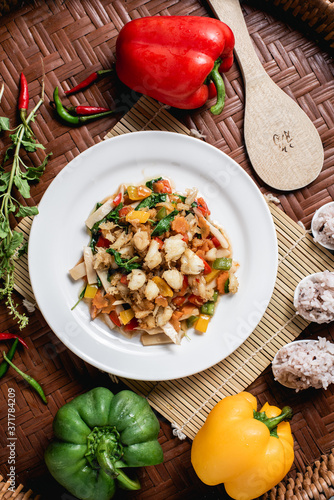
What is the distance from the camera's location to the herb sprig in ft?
9.52

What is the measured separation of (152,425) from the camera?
9.27ft

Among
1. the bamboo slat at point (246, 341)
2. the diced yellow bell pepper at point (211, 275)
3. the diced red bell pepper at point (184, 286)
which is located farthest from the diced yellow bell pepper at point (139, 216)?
the bamboo slat at point (246, 341)

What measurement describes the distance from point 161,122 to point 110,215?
802mm

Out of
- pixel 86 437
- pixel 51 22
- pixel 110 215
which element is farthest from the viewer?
pixel 51 22

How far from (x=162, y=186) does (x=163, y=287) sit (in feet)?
2.35

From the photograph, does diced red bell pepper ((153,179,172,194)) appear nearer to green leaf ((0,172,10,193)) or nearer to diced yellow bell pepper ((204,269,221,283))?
diced yellow bell pepper ((204,269,221,283))

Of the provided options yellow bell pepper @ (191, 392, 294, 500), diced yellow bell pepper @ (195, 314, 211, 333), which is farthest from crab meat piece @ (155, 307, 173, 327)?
yellow bell pepper @ (191, 392, 294, 500)

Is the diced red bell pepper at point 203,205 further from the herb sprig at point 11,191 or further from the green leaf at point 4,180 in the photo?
the green leaf at point 4,180

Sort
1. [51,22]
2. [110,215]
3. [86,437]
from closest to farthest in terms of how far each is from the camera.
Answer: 1. [86,437]
2. [110,215]
3. [51,22]

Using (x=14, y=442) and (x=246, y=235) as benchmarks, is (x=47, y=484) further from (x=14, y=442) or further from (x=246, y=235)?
(x=246, y=235)

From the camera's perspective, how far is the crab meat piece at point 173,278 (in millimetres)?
2729

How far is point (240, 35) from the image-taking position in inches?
123

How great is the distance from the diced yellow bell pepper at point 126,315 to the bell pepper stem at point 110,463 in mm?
755

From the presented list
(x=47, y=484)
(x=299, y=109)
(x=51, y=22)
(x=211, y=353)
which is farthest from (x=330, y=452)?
(x=51, y=22)
